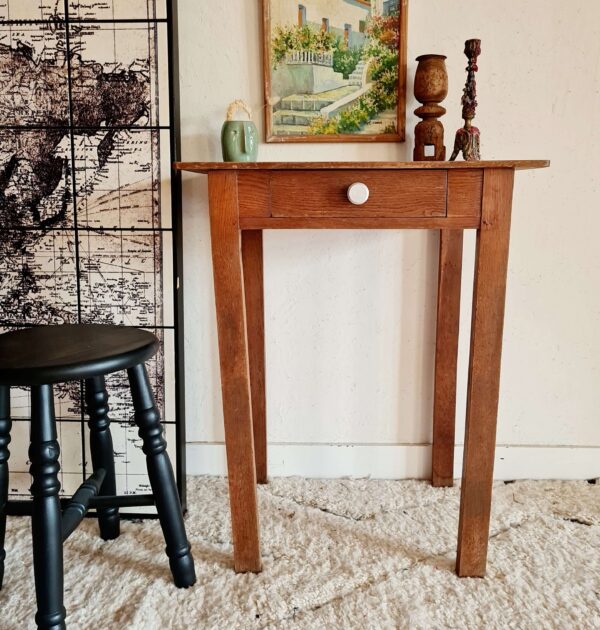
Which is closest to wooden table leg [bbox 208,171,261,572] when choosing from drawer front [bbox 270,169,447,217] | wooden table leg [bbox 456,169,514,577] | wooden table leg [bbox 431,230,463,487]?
drawer front [bbox 270,169,447,217]

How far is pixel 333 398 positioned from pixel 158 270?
0.63m

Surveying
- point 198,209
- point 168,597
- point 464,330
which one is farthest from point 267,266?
point 168,597

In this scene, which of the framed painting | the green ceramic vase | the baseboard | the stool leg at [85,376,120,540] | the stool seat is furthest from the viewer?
the baseboard

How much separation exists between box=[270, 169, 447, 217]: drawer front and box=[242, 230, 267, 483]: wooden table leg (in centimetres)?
42

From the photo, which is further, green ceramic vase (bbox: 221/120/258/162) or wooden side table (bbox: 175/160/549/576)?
green ceramic vase (bbox: 221/120/258/162)

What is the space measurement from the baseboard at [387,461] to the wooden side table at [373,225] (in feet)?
1.53

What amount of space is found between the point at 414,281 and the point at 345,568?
0.80 metres

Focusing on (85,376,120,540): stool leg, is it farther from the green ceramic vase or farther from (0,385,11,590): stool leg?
the green ceramic vase

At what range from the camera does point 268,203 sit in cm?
126

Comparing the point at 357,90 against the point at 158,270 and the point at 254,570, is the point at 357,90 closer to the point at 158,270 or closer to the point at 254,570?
the point at 158,270

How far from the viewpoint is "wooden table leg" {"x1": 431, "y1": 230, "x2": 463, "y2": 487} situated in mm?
1653

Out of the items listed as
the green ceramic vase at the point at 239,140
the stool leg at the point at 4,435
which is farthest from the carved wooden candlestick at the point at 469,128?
the stool leg at the point at 4,435

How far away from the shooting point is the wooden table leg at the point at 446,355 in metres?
1.65

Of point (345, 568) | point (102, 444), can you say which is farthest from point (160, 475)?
point (345, 568)
